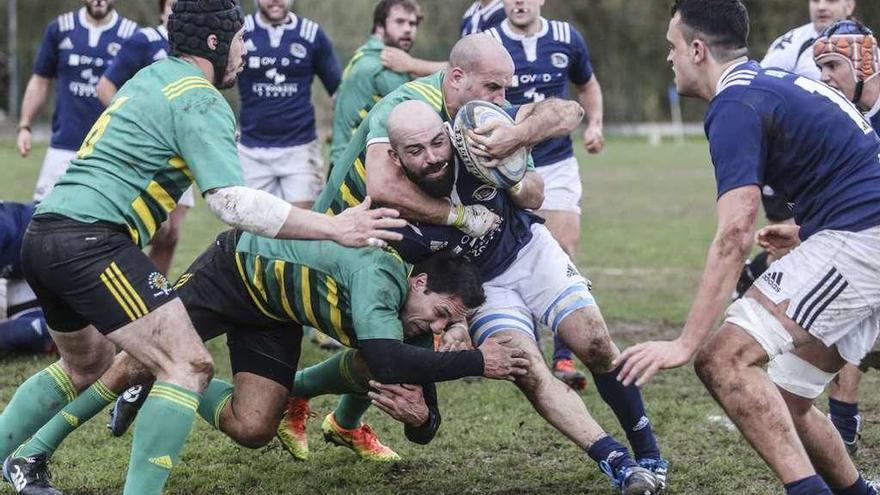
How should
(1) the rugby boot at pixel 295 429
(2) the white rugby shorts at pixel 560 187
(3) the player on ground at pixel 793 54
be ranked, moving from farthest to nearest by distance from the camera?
1. (2) the white rugby shorts at pixel 560 187
2. (3) the player on ground at pixel 793 54
3. (1) the rugby boot at pixel 295 429

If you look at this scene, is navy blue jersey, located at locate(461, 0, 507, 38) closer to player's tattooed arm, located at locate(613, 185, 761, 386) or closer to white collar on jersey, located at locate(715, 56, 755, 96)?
white collar on jersey, located at locate(715, 56, 755, 96)

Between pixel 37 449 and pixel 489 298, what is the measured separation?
2103 millimetres

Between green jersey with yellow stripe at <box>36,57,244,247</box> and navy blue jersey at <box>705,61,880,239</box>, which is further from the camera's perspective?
green jersey with yellow stripe at <box>36,57,244,247</box>

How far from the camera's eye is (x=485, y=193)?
544 centimetres

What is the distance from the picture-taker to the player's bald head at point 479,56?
213 inches

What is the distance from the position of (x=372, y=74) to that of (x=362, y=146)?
11.7 ft

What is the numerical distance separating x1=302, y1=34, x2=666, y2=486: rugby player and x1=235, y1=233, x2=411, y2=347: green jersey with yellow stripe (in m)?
0.30

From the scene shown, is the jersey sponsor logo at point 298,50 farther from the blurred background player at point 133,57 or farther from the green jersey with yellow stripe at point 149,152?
the green jersey with yellow stripe at point 149,152

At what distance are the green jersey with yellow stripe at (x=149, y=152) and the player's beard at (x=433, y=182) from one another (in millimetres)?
802

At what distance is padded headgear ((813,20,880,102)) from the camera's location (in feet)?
19.5

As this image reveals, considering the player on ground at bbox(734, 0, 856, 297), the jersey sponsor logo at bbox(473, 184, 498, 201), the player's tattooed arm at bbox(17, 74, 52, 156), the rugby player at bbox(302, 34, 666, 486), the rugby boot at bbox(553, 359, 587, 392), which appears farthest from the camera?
the player's tattooed arm at bbox(17, 74, 52, 156)

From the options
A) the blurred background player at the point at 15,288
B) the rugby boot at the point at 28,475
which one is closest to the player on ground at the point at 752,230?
the rugby boot at the point at 28,475

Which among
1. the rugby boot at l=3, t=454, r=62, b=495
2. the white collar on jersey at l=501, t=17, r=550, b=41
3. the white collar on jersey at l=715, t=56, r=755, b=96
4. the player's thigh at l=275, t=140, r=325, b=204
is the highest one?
the white collar on jersey at l=715, t=56, r=755, b=96

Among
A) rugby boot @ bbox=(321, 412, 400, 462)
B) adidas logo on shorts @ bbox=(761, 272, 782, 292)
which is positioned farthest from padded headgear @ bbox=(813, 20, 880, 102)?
rugby boot @ bbox=(321, 412, 400, 462)
